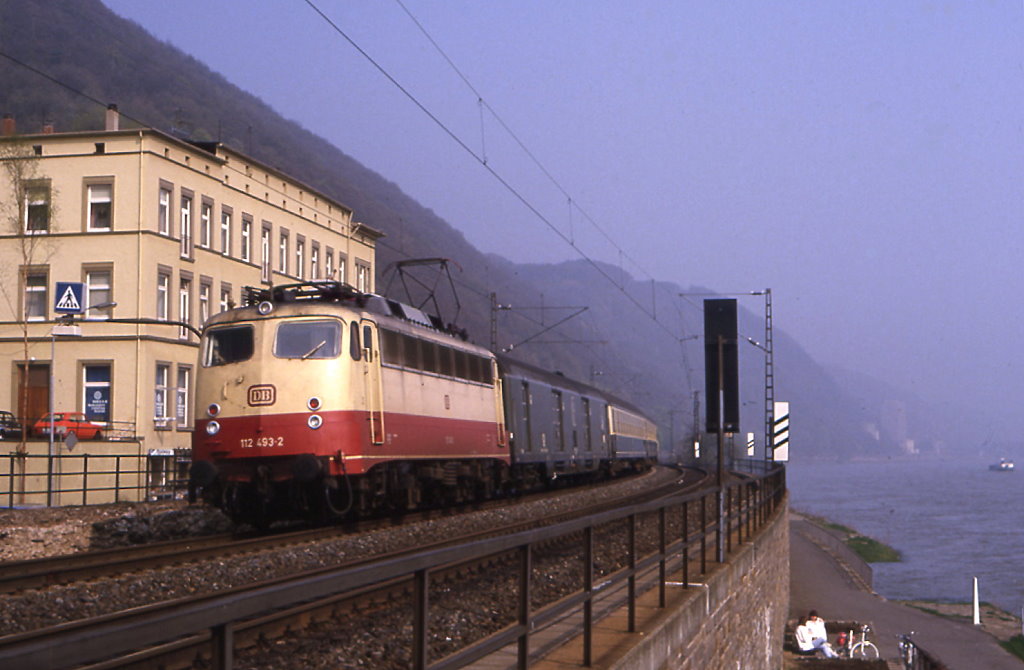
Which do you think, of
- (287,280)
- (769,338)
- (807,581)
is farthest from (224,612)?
(287,280)

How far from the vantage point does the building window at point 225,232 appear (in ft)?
154

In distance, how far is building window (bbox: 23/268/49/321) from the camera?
43.0 meters

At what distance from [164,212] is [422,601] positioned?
4065cm

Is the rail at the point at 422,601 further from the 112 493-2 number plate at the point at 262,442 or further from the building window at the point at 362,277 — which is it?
the building window at the point at 362,277

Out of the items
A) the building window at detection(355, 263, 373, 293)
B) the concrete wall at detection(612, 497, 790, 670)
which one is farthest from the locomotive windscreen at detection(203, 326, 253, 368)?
the building window at detection(355, 263, 373, 293)

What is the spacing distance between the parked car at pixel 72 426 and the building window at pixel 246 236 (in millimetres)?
10947

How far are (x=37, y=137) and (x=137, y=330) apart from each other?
7.69 metres

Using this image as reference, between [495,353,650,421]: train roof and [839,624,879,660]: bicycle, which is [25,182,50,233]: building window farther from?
[839,624,879,660]: bicycle

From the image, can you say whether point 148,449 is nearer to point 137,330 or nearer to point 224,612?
point 137,330

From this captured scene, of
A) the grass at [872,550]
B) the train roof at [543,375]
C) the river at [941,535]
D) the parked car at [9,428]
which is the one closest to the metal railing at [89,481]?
the parked car at [9,428]

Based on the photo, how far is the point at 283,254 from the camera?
51.9 metres

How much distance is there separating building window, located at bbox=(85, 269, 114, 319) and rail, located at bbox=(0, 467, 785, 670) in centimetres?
3369

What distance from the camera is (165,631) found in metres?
2.81

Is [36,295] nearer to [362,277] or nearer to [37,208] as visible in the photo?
[37,208]
